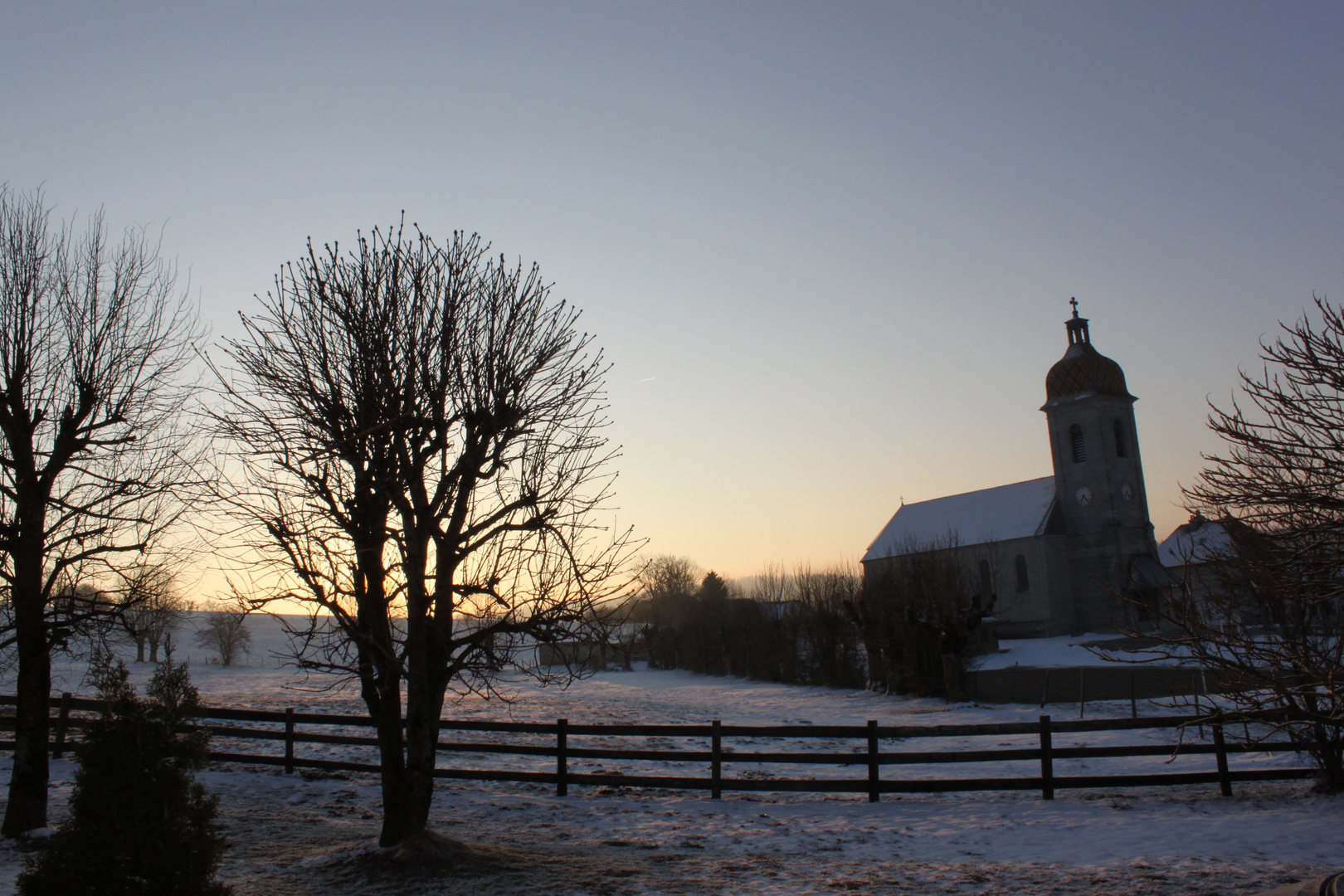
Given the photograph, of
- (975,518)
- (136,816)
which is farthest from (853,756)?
(975,518)

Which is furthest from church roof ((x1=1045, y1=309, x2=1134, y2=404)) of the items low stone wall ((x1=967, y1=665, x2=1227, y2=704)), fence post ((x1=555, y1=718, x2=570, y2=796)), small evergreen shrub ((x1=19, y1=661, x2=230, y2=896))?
small evergreen shrub ((x1=19, y1=661, x2=230, y2=896))

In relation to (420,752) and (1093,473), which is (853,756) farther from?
(1093,473)

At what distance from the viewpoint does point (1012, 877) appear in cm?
788

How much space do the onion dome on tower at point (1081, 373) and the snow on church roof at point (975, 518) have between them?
20.2 ft

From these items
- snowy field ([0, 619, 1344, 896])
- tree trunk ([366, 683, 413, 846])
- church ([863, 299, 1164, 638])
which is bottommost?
snowy field ([0, 619, 1344, 896])

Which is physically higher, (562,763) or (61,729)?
(61,729)

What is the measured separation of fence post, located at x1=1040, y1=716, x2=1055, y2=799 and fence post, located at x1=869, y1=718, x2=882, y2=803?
2.05 m

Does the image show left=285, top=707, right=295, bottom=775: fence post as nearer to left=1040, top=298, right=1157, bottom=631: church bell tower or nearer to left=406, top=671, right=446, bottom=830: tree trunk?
left=406, top=671, right=446, bottom=830: tree trunk

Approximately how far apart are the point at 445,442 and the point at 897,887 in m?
5.98

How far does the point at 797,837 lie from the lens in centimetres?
964

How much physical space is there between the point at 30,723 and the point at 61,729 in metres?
5.74

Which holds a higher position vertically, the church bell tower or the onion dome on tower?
the onion dome on tower

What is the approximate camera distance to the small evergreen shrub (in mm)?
5699

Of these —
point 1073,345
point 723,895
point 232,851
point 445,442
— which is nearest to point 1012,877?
point 723,895
